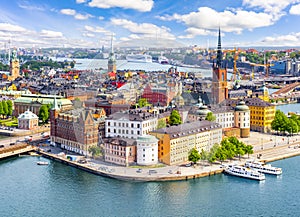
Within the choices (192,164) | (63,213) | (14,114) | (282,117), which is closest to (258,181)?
(192,164)

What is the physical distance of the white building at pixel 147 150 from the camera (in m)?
19.9

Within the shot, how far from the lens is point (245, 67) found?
84.4 m

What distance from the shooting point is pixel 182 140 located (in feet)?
68.5

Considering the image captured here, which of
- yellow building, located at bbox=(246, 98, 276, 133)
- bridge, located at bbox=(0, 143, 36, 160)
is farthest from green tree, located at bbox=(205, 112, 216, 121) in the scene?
bridge, located at bbox=(0, 143, 36, 160)

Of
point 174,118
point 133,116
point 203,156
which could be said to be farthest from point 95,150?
point 174,118

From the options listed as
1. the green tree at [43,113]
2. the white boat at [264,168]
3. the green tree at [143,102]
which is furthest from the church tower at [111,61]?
the white boat at [264,168]

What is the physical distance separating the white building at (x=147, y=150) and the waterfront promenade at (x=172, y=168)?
0.39 meters

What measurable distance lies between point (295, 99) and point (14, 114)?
28206 millimetres

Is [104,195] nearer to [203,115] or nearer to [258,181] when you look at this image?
[258,181]

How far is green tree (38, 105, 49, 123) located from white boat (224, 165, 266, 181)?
1551cm

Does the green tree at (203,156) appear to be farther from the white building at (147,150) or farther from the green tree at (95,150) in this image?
the green tree at (95,150)

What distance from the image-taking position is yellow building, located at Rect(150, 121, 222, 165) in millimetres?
20266

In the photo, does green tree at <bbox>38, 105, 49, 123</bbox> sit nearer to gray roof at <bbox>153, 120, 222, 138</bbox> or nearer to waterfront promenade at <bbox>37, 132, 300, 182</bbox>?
waterfront promenade at <bbox>37, 132, 300, 182</bbox>

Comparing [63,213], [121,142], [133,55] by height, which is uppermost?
[133,55]
